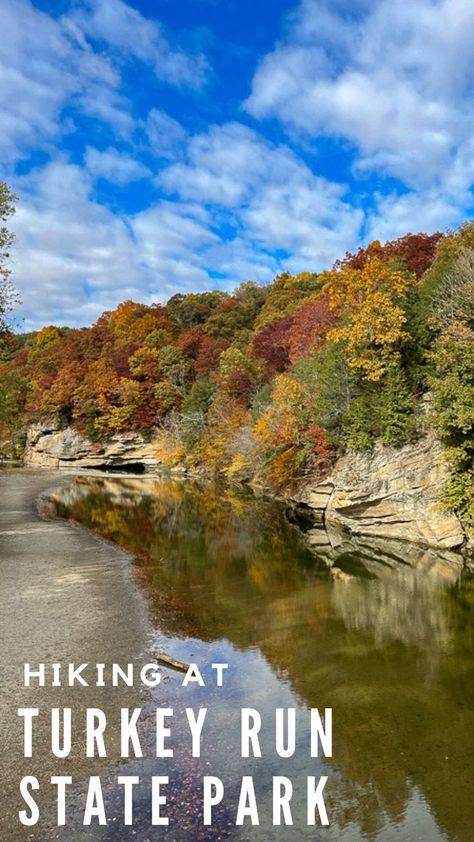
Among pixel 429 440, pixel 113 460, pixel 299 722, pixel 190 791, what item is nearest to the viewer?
pixel 190 791

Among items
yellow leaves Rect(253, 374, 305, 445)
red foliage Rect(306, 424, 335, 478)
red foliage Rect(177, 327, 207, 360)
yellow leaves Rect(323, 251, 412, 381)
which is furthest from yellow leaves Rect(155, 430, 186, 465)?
yellow leaves Rect(323, 251, 412, 381)

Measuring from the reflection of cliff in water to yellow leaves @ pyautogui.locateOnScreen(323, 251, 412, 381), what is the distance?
8.48 m

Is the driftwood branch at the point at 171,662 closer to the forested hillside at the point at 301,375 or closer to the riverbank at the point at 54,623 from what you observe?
the riverbank at the point at 54,623

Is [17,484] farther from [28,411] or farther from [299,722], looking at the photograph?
[299,722]

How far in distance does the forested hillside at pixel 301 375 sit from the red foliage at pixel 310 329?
0.16 metres

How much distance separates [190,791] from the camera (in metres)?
7.13

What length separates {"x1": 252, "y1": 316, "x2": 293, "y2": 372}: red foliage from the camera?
48.8 meters

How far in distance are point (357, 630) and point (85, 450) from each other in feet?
203

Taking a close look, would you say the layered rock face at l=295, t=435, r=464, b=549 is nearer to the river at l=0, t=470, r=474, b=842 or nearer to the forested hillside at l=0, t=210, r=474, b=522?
the forested hillside at l=0, t=210, r=474, b=522

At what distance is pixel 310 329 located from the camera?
42.1 meters

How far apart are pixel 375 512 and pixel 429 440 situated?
13.8 ft

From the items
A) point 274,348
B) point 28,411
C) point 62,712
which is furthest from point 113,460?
point 62,712

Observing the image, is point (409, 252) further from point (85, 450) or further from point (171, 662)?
point (85, 450)

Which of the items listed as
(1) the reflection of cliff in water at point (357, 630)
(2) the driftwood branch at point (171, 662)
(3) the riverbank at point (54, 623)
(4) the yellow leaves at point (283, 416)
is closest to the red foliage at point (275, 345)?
(4) the yellow leaves at point (283, 416)
